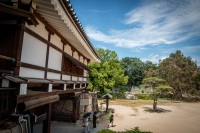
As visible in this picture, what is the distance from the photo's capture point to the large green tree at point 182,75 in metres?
38.9

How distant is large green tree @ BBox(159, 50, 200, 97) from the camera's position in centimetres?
3891

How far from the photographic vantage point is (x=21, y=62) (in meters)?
4.66

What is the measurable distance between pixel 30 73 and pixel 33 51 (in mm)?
762

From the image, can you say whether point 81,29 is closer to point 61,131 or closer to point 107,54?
point 61,131

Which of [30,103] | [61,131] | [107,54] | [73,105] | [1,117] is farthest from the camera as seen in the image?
[107,54]

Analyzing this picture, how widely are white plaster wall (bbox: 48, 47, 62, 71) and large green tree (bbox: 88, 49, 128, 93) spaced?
18.9 meters

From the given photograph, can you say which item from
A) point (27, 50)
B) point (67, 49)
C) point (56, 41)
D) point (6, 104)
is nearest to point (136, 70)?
point (67, 49)

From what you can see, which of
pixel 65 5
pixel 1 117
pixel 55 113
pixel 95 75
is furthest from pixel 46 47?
pixel 95 75

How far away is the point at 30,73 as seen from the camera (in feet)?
17.4

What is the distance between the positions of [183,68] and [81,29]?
40661mm

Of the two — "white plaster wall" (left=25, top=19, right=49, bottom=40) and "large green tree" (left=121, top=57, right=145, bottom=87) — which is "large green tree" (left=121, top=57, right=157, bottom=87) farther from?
"white plaster wall" (left=25, top=19, right=49, bottom=40)

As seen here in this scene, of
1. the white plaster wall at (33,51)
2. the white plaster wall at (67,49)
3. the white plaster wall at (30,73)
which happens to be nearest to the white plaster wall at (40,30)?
the white plaster wall at (33,51)

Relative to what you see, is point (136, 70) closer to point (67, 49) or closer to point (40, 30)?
point (67, 49)

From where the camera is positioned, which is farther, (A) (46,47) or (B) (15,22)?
(A) (46,47)
